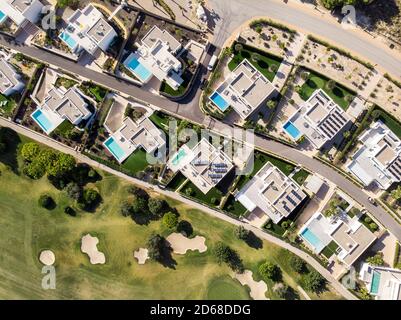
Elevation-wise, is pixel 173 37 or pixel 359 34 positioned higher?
pixel 359 34

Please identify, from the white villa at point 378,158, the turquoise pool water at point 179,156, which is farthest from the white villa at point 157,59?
the white villa at point 378,158

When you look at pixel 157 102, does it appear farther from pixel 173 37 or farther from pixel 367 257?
pixel 367 257

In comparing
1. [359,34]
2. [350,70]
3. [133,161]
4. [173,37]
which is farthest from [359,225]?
[173,37]

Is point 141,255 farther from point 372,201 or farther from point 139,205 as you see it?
point 372,201

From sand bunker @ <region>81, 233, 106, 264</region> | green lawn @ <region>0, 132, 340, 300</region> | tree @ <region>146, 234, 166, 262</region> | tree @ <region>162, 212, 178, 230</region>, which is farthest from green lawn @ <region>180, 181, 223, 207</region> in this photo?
sand bunker @ <region>81, 233, 106, 264</region>

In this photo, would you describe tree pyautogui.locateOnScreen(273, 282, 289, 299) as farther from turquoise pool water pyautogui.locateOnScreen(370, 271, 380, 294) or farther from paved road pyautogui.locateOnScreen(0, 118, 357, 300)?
turquoise pool water pyautogui.locateOnScreen(370, 271, 380, 294)
